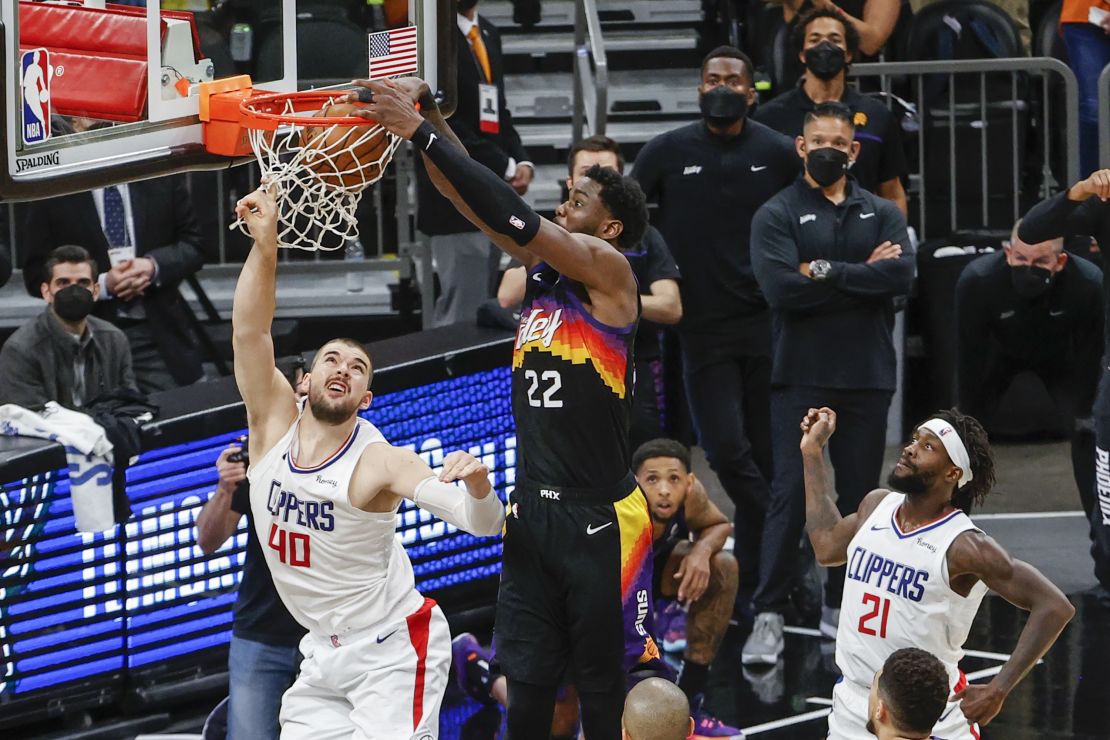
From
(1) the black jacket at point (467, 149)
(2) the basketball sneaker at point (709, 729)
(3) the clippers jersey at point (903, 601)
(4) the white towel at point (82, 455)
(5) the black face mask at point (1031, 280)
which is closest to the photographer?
(3) the clippers jersey at point (903, 601)

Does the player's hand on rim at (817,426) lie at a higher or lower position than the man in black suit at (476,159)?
lower

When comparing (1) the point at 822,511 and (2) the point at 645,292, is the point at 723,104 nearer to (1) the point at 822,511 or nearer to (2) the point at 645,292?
(2) the point at 645,292

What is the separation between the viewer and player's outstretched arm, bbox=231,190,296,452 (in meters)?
6.15

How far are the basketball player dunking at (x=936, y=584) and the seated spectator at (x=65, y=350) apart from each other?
11.3ft

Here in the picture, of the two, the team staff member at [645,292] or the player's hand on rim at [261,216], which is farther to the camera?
the team staff member at [645,292]

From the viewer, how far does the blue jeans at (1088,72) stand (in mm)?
11008

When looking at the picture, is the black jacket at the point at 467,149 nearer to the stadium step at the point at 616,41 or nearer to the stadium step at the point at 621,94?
the stadium step at the point at 621,94

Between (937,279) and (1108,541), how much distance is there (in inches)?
101

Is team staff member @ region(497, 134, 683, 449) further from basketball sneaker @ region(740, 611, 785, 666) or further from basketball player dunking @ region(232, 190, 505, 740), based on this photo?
basketball player dunking @ region(232, 190, 505, 740)

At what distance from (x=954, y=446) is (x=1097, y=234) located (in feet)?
9.96

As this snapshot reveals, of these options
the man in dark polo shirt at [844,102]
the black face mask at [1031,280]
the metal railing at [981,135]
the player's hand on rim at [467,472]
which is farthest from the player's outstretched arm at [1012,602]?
the metal railing at [981,135]

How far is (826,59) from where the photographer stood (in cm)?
945

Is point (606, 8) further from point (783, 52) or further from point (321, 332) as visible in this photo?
point (321, 332)

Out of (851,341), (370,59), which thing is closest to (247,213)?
(370,59)
